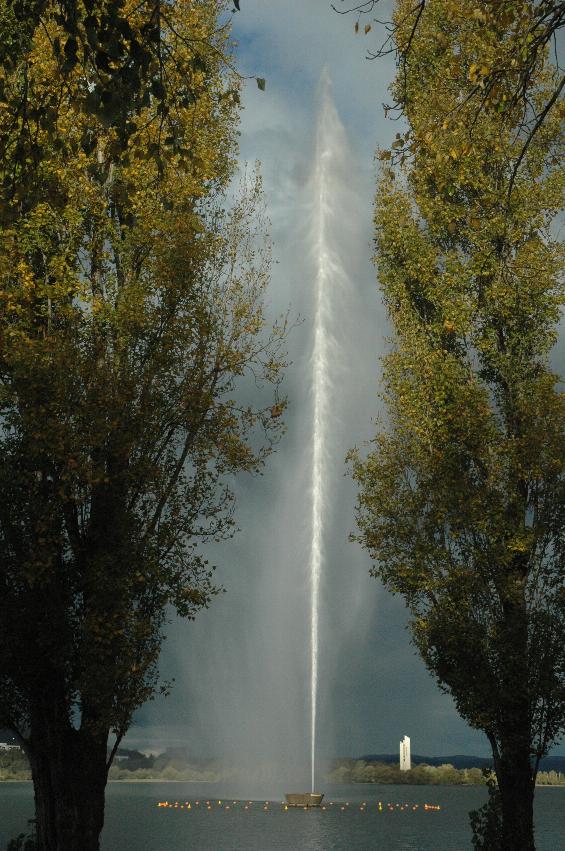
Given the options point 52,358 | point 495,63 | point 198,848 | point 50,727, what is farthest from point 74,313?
point 198,848

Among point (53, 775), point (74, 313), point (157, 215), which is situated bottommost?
point (53, 775)

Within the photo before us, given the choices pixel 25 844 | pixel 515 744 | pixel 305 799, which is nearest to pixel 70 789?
pixel 25 844

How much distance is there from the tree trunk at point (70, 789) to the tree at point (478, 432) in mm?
7079

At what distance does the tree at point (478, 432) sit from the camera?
21047 mm

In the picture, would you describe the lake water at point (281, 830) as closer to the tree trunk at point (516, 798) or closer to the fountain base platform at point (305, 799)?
the fountain base platform at point (305, 799)

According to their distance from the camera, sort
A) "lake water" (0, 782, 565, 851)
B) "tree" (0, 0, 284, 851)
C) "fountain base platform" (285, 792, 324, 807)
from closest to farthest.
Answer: "tree" (0, 0, 284, 851)
"fountain base platform" (285, 792, 324, 807)
"lake water" (0, 782, 565, 851)

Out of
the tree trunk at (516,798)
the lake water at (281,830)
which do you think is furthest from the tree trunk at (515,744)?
the lake water at (281,830)

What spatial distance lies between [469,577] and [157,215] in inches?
363

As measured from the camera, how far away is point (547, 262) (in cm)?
2341

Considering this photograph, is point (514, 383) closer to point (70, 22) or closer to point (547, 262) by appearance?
point (547, 262)

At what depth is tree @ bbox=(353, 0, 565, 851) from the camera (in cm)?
2105

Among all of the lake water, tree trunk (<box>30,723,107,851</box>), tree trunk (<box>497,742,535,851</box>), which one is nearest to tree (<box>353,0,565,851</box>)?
tree trunk (<box>497,742,535,851</box>)

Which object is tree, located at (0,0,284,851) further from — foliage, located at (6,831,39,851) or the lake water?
the lake water

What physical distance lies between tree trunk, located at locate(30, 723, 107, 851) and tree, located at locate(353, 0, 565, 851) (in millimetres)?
7079
